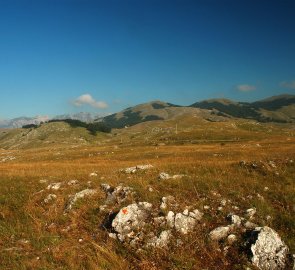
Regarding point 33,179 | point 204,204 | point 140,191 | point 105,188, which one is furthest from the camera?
point 33,179

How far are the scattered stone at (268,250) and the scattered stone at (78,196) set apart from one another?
8.50 metres

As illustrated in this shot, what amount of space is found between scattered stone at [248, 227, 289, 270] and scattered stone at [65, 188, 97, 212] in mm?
8504

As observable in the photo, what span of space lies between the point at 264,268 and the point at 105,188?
9.43 metres

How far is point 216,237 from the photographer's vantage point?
432 inches

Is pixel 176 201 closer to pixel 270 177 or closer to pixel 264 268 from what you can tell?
pixel 264 268

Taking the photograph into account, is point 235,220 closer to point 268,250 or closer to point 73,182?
point 268,250

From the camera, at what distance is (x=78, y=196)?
15609 mm

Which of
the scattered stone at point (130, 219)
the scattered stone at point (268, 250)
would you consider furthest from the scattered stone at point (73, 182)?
the scattered stone at point (268, 250)

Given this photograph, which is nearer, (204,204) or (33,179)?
(204,204)

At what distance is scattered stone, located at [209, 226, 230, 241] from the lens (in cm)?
1096

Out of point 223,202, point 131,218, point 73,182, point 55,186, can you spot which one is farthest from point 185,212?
point 55,186

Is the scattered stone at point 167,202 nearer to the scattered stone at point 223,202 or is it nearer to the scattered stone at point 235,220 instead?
the scattered stone at point 223,202

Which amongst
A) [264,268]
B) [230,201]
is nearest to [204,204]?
[230,201]

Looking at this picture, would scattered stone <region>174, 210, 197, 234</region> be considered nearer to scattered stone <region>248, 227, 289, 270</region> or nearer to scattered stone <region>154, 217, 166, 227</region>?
scattered stone <region>154, 217, 166, 227</region>
